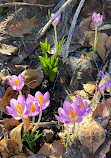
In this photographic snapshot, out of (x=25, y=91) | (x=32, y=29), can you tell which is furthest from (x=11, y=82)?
(x=32, y=29)

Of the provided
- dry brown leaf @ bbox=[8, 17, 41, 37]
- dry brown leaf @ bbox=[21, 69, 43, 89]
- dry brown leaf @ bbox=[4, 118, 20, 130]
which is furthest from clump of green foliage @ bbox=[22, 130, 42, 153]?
dry brown leaf @ bbox=[8, 17, 41, 37]

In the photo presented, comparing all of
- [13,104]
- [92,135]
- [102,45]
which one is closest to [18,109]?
[13,104]

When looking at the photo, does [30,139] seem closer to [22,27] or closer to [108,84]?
[108,84]

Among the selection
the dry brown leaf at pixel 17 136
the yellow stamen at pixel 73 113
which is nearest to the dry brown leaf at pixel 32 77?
the dry brown leaf at pixel 17 136

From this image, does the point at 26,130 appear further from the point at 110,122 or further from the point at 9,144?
the point at 110,122

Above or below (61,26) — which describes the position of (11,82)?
below

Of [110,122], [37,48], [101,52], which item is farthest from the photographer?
[37,48]
